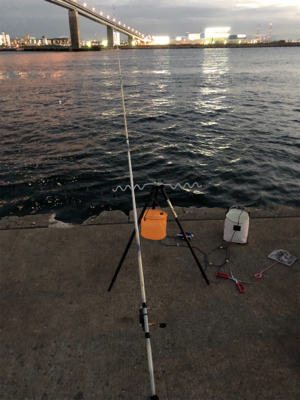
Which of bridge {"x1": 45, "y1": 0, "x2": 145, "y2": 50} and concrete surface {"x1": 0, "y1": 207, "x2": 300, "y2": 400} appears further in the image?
bridge {"x1": 45, "y1": 0, "x2": 145, "y2": 50}

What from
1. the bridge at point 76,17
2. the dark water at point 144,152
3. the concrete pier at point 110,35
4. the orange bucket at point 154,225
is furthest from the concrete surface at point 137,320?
the concrete pier at point 110,35

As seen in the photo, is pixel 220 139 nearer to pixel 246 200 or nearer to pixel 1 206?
pixel 246 200

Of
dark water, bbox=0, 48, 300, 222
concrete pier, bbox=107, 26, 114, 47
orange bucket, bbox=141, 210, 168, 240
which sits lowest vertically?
dark water, bbox=0, 48, 300, 222

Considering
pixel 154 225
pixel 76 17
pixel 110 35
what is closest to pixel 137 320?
pixel 154 225

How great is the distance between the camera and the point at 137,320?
353cm

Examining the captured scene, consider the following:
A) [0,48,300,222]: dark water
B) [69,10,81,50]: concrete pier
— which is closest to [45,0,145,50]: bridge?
[69,10,81,50]: concrete pier

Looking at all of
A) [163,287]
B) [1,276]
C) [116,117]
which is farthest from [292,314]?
[116,117]

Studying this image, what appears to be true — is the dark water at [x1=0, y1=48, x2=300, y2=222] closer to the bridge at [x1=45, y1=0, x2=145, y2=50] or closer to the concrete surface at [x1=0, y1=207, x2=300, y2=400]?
the concrete surface at [x1=0, y1=207, x2=300, y2=400]

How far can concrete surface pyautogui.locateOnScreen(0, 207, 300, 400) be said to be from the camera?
286cm

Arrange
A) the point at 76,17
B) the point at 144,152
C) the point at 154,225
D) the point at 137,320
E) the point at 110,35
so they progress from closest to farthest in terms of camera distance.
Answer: the point at 137,320
the point at 154,225
the point at 144,152
the point at 76,17
the point at 110,35

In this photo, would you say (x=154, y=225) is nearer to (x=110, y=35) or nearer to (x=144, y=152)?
(x=144, y=152)

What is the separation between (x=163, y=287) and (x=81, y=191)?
239 inches

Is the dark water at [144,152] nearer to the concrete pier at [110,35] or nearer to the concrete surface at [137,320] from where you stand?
the concrete surface at [137,320]

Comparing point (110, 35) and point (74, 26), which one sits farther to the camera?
point (110, 35)
